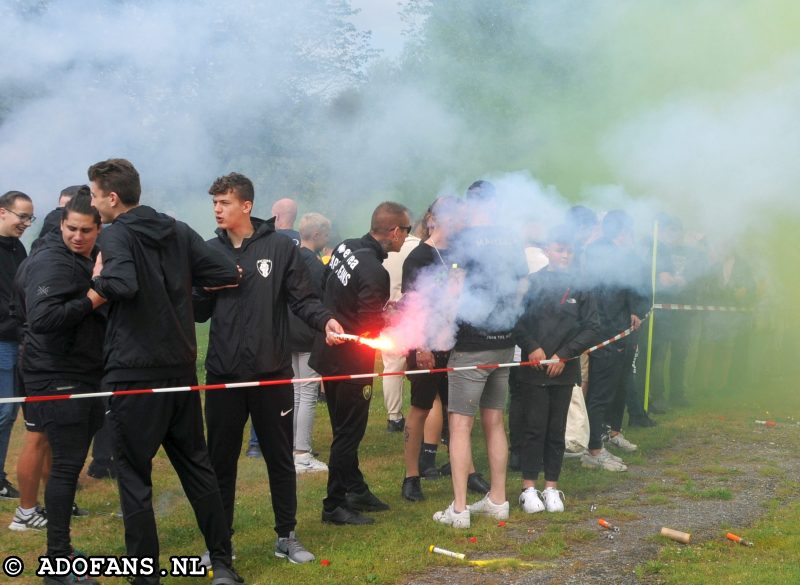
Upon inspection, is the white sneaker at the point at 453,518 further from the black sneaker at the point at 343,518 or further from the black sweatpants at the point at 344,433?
the black sweatpants at the point at 344,433

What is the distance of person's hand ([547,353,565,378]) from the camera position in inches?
265

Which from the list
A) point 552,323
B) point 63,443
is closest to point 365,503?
point 552,323

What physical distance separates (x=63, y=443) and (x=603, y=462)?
4.83m

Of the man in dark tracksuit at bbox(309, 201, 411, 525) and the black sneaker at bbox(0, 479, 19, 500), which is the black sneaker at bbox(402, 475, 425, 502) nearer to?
the man in dark tracksuit at bbox(309, 201, 411, 525)

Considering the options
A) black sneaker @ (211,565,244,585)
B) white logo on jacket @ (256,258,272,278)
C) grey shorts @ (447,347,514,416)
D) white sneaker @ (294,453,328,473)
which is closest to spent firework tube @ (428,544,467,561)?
grey shorts @ (447,347,514,416)

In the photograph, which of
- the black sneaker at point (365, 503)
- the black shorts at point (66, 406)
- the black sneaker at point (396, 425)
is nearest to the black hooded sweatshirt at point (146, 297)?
the black shorts at point (66, 406)

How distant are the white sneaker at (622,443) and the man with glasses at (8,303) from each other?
217 inches

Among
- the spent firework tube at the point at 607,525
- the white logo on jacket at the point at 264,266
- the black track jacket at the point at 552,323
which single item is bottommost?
the spent firework tube at the point at 607,525

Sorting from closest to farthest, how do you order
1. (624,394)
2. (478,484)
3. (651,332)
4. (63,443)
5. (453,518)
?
(63,443) < (453,518) < (478,484) < (624,394) < (651,332)

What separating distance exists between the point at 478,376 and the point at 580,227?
1766mm

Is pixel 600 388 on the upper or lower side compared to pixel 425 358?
lower

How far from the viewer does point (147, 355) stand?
15.5 ft

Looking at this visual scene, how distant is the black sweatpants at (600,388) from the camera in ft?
27.0

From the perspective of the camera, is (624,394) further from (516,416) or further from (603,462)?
(516,416)
